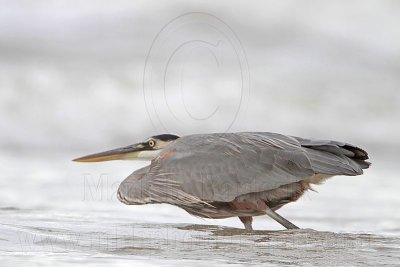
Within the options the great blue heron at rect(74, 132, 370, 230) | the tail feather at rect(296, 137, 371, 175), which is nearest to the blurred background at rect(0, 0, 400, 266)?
the great blue heron at rect(74, 132, 370, 230)

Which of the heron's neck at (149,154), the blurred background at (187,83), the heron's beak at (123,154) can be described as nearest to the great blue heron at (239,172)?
the heron's neck at (149,154)

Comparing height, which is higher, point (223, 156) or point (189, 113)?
point (189, 113)

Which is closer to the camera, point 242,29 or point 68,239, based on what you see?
point 68,239

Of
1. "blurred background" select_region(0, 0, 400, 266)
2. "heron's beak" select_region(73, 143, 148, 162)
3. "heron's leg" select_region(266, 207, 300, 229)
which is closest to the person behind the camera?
"heron's leg" select_region(266, 207, 300, 229)

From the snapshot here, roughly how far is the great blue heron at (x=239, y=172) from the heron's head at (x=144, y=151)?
0.25 meters

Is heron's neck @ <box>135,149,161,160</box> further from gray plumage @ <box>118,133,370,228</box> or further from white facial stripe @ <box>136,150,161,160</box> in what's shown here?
gray plumage @ <box>118,133,370,228</box>

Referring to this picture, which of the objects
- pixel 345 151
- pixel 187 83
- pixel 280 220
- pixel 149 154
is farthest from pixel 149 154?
pixel 187 83

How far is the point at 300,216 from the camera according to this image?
1038 cm

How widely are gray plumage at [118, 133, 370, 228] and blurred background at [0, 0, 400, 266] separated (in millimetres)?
2077

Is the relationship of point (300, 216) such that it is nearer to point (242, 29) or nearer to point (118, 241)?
point (118, 241)

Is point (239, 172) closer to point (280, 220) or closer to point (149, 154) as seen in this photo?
point (280, 220)

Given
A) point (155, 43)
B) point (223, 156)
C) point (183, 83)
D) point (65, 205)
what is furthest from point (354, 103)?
point (223, 156)

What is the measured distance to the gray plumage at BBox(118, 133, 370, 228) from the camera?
323 inches

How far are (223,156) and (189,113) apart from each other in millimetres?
7073
